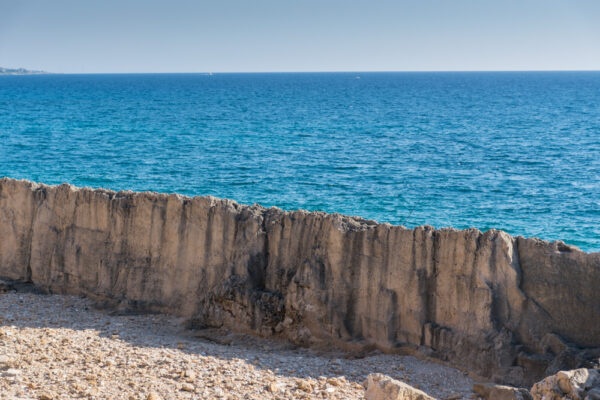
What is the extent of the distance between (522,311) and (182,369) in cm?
608

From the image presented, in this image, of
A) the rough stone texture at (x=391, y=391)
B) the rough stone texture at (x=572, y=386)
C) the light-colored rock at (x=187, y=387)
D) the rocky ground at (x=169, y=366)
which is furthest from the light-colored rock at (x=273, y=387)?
the rough stone texture at (x=572, y=386)

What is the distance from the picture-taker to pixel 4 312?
14820mm

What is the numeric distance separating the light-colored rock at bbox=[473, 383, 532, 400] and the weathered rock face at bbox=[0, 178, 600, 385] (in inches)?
37.6

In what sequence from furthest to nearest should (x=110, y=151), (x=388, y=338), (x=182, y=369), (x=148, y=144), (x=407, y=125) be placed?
1. (x=407, y=125)
2. (x=148, y=144)
3. (x=110, y=151)
4. (x=388, y=338)
5. (x=182, y=369)

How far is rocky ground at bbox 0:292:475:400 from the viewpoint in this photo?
35.7ft

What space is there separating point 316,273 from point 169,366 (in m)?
3.53

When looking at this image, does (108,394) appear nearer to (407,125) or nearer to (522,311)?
(522,311)

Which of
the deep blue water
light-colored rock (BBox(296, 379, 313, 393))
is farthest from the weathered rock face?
the deep blue water

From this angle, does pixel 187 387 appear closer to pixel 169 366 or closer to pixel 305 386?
pixel 169 366

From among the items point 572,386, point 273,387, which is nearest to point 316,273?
point 273,387

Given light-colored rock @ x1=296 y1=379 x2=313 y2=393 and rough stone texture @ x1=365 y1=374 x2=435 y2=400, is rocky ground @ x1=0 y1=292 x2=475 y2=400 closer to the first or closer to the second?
light-colored rock @ x1=296 y1=379 x2=313 y2=393

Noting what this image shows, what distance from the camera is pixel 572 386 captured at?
9.16 m

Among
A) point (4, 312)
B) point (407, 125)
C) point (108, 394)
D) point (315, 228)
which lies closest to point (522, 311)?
point (315, 228)

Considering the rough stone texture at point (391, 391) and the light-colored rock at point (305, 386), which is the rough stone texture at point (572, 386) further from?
the light-colored rock at point (305, 386)
